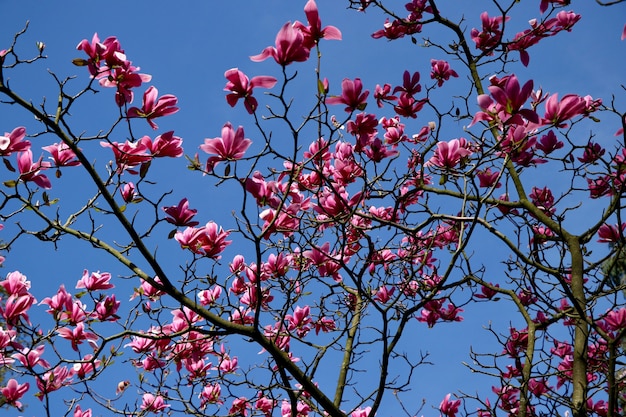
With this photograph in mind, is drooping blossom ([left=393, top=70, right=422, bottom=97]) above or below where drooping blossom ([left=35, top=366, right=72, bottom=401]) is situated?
above

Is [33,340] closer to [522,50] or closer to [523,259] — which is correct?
[523,259]

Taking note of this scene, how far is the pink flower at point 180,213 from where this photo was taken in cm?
201

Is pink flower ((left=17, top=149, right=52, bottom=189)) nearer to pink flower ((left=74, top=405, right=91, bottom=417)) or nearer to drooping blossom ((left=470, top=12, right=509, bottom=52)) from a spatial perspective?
pink flower ((left=74, top=405, right=91, bottom=417))

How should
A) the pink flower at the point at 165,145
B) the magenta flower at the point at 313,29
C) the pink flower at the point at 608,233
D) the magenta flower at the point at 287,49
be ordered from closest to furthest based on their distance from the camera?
the magenta flower at the point at 287,49 → the magenta flower at the point at 313,29 → the pink flower at the point at 165,145 → the pink flower at the point at 608,233

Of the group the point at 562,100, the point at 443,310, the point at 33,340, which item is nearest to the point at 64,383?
the point at 33,340

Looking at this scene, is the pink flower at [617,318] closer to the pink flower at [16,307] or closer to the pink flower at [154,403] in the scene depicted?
the pink flower at [154,403]

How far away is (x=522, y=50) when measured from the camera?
3.41 m

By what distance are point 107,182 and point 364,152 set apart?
1.35 meters

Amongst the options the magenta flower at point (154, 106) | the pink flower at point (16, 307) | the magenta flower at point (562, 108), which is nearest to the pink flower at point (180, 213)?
the magenta flower at point (154, 106)

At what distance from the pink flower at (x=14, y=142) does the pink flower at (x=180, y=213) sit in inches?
23.4

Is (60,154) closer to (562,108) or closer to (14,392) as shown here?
(14,392)

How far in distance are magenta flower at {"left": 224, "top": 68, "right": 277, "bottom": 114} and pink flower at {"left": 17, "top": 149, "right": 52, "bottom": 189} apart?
32.6 inches

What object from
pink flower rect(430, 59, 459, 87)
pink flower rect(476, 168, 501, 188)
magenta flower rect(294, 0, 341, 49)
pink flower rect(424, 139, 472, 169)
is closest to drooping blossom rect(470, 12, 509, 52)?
pink flower rect(430, 59, 459, 87)

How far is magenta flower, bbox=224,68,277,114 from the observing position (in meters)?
1.76
